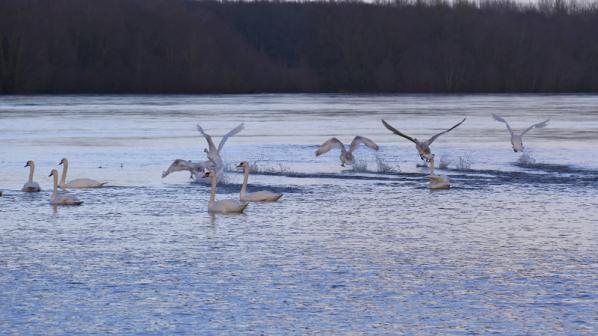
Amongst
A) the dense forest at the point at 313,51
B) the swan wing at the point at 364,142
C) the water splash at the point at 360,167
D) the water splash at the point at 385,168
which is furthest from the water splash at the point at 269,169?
the dense forest at the point at 313,51

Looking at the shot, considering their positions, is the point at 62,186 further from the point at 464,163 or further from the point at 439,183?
the point at 464,163

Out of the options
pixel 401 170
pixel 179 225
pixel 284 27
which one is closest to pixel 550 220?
pixel 179 225

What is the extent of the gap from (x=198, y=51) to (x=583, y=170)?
50473 millimetres

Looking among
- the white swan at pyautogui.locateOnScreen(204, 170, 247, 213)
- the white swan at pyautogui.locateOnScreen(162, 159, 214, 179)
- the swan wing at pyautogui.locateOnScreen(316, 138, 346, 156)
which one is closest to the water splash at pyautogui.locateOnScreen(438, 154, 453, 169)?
the swan wing at pyautogui.locateOnScreen(316, 138, 346, 156)

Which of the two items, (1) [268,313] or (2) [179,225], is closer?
(1) [268,313]

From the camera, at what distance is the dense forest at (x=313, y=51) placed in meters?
60.0

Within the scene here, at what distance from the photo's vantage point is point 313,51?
65312mm

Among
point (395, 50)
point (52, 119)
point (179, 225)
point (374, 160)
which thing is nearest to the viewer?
point (179, 225)

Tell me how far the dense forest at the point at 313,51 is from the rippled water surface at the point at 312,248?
38859mm

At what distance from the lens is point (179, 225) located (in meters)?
11.7

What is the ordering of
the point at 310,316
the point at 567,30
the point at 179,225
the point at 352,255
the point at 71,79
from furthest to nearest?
1. the point at 567,30
2. the point at 71,79
3. the point at 179,225
4. the point at 352,255
5. the point at 310,316

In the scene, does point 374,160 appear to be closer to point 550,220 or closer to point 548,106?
point 550,220

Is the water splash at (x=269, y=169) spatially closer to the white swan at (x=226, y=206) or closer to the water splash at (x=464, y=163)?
the water splash at (x=464, y=163)

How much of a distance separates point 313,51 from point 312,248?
55602 millimetres
